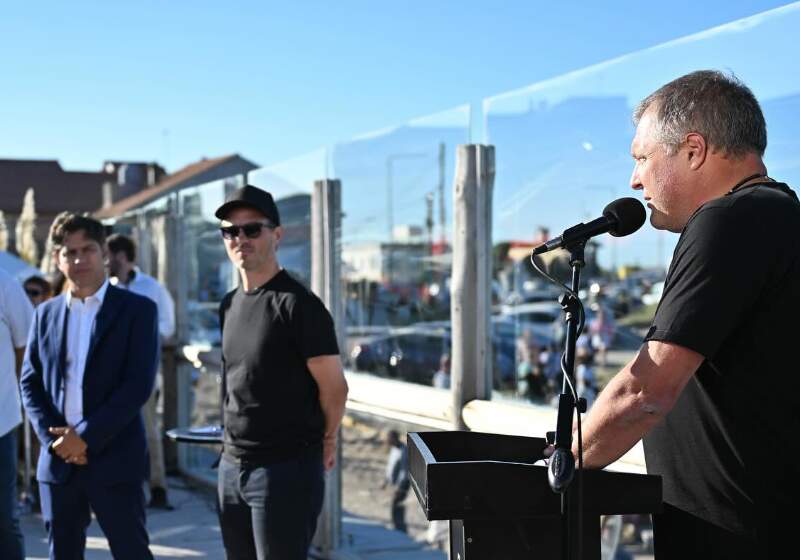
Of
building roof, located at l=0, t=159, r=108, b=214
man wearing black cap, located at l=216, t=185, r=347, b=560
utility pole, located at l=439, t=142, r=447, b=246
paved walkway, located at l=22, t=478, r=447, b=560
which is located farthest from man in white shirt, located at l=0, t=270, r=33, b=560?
building roof, located at l=0, t=159, r=108, b=214

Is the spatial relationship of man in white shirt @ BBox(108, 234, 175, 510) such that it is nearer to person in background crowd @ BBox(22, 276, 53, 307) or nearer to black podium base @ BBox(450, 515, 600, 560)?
person in background crowd @ BBox(22, 276, 53, 307)

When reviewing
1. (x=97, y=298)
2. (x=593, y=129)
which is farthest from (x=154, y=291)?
(x=593, y=129)

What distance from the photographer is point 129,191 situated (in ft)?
213

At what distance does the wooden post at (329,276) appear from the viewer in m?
6.15

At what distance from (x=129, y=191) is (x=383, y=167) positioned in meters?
61.3

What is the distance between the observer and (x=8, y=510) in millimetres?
4672

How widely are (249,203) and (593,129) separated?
2627 millimetres

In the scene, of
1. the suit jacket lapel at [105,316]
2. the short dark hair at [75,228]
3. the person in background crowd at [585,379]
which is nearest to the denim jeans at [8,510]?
the suit jacket lapel at [105,316]

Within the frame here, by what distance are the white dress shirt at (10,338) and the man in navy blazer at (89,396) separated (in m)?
0.31

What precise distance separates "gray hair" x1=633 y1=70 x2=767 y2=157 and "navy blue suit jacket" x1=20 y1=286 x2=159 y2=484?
300 centimetres

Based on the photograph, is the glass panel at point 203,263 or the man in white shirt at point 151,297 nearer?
the man in white shirt at point 151,297

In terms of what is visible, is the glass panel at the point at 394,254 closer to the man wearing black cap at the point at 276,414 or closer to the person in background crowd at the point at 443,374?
the person in background crowd at the point at 443,374

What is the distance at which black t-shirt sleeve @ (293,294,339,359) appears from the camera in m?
3.90

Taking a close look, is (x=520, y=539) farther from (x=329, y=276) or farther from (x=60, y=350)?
(x=329, y=276)
